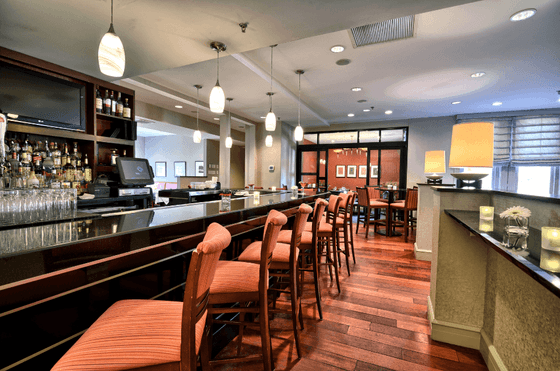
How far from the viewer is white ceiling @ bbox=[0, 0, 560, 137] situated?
2246 millimetres

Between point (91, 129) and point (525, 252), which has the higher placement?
point (91, 129)

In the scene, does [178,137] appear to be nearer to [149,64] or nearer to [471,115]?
[149,64]

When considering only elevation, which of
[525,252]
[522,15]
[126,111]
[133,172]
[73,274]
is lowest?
[73,274]

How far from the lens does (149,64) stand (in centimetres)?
331

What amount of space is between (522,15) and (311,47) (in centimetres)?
228

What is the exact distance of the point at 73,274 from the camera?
3.38ft

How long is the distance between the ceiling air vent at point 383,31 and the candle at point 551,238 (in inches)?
108

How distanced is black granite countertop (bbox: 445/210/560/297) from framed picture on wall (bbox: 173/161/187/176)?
11.3 m

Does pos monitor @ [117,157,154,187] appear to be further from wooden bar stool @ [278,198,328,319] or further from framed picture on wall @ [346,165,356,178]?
framed picture on wall @ [346,165,356,178]

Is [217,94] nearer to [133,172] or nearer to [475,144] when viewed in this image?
[133,172]

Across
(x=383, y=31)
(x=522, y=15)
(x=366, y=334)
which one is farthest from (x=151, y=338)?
(x=522, y=15)

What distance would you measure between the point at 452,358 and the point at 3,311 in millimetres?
2495

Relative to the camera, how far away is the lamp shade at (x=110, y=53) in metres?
1.76

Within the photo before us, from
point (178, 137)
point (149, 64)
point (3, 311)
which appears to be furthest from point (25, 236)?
point (178, 137)
